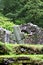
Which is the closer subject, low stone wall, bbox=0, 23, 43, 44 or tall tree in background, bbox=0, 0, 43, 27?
low stone wall, bbox=0, 23, 43, 44

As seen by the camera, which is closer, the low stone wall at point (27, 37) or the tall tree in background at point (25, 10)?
the low stone wall at point (27, 37)

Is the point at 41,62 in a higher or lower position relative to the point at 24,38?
higher

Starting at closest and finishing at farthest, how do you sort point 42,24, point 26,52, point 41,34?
point 26,52, point 41,34, point 42,24

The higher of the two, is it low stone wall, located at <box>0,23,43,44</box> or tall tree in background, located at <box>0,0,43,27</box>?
low stone wall, located at <box>0,23,43,44</box>

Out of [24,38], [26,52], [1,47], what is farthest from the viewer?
[24,38]

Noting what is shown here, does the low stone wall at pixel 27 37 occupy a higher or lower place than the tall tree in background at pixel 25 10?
higher

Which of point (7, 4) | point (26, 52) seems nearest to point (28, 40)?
point (26, 52)

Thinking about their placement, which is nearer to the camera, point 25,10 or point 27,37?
point 27,37

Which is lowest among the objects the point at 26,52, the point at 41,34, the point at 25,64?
the point at 41,34

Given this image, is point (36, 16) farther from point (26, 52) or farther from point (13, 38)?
point (26, 52)

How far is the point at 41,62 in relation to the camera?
7.02 metres

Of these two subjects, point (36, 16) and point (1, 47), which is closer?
point (1, 47)

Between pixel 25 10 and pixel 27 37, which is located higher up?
pixel 27 37

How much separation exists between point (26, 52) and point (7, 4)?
112 ft
